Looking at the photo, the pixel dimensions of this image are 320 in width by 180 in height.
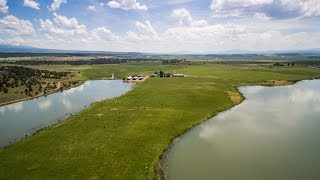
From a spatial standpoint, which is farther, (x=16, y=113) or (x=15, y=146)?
(x=16, y=113)

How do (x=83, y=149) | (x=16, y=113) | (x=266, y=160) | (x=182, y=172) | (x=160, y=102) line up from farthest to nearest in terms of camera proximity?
(x=160, y=102), (x=16, y=113), (x=83, y=149), (x=266, y=160), (x=182, y=172)

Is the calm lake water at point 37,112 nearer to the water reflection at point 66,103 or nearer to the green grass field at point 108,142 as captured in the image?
the water reflection at point 66,103

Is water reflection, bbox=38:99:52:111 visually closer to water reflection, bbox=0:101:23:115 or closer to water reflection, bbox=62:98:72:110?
water reflection, bbox=62:98:72:110

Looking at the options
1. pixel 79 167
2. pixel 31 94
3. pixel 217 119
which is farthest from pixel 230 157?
pixel 31 94

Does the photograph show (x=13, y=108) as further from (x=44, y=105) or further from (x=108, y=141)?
(x=108, y=141)

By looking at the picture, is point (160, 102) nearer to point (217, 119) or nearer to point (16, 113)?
point (217, 119)

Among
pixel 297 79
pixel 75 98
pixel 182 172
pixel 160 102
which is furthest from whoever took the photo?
pixel 297 79

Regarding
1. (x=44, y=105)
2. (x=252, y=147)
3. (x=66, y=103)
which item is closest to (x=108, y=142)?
(x=252, y=147)
